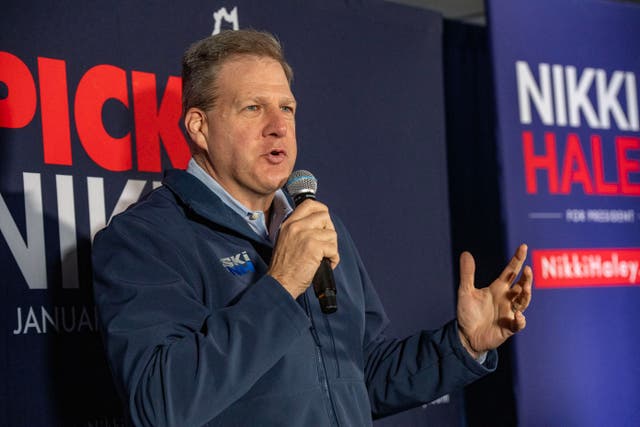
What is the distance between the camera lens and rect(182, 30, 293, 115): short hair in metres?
1.99

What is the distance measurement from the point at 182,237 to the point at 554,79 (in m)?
2.02

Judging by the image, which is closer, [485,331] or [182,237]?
[182,237]

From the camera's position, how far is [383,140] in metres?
3.13

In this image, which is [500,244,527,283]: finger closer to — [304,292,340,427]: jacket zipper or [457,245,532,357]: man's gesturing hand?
[457,245,532,357]: man's gesturing hand

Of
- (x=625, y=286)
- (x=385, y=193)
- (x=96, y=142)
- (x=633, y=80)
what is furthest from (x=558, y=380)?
(x=96, y=142)

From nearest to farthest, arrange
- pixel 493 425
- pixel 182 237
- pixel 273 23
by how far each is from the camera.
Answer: pixel 182 237, pixel 273 23, pixel 493 425

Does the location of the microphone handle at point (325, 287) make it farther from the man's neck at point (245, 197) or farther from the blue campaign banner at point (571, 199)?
the blue campaign banner at point (571, 199)

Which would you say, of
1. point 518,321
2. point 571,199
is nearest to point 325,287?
point 518,321

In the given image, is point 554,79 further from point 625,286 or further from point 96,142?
point 96,142

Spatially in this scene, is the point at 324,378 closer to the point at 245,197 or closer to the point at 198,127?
the point at 245,197

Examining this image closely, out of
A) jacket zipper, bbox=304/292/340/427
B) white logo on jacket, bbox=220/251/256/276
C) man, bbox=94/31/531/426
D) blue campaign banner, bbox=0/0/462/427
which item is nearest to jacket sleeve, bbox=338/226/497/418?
man, bbox=94/31/531/426

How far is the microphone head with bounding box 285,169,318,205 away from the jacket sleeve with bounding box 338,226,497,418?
49 centimetres

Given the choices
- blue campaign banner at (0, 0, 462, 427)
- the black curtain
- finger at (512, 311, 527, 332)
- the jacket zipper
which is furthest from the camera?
the black curtain

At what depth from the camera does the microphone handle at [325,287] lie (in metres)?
1.61
